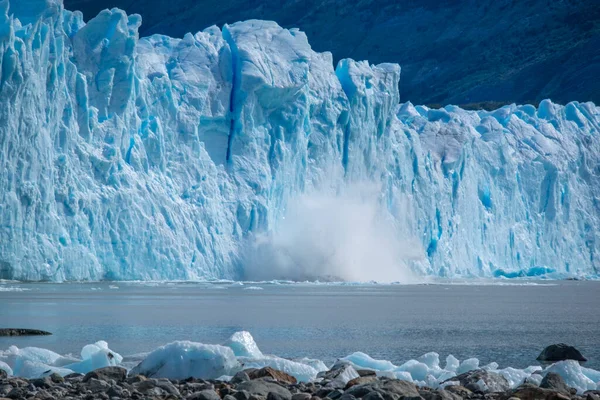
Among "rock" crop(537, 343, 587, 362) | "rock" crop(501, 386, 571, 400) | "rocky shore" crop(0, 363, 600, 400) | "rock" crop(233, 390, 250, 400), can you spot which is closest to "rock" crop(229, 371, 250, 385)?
"rocky shore" crop(0, 363, 600, 400)

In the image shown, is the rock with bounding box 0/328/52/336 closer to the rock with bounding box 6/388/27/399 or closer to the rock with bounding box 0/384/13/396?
the rock with bounding box 0/384/13/396

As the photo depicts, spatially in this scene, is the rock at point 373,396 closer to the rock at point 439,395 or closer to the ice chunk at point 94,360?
the rock at point 439,395

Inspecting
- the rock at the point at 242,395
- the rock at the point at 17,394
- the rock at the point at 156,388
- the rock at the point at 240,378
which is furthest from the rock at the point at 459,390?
the rock at the point at 17,394

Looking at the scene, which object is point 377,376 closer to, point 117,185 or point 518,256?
point 117,185

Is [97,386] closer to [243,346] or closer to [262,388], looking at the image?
[262,388]

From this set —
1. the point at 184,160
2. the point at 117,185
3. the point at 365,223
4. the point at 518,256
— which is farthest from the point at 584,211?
the point at 117,185
